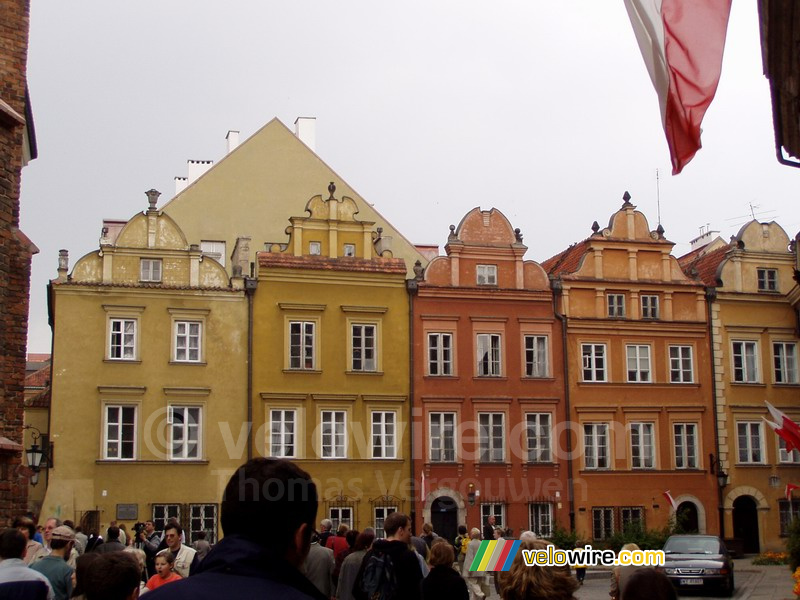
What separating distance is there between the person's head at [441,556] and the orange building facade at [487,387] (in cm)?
2730

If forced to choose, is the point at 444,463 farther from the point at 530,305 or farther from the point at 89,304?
the point at 89,304

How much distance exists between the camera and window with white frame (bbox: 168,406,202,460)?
35.6 m

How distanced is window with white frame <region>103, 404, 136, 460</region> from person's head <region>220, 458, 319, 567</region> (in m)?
32.4

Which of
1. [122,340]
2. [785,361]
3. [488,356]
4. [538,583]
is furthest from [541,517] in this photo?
[538,583]

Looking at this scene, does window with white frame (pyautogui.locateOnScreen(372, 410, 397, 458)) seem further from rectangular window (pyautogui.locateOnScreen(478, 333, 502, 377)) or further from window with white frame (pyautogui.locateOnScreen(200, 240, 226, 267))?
window with white frame (pyautogui.locateOnScreen(200, 240, 226, 267))

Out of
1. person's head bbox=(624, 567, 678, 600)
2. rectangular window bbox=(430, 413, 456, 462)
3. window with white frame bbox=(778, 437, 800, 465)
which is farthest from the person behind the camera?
window with white frame bbox=(778, 437, 800, 465)

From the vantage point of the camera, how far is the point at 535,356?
39344 millimetres

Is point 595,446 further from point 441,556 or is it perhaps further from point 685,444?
point 441,556

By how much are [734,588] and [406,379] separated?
561 inches

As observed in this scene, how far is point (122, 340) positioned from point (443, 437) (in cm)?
1119

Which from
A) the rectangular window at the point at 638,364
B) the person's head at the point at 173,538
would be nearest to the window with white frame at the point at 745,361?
the rectangular window at the point at 638,364

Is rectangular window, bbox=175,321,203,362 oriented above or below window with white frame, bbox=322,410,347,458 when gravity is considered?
above

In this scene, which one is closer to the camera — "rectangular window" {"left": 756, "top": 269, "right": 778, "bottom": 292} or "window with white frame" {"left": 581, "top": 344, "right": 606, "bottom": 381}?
"window with white frame" {"left": 581, "top": 344, "right": 606, "bottom": 381}

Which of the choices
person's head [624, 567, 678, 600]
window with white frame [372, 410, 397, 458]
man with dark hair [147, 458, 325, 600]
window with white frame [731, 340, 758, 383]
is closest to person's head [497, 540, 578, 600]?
person's head [624, 567, 678, 600]
